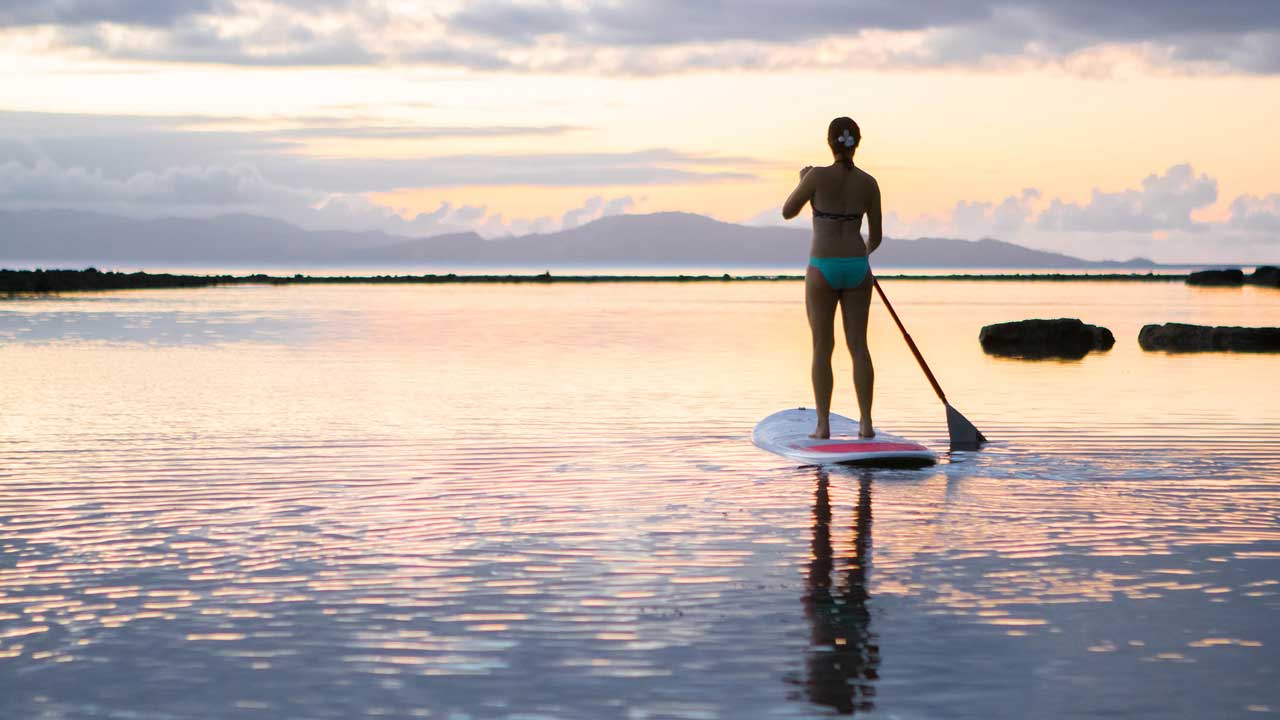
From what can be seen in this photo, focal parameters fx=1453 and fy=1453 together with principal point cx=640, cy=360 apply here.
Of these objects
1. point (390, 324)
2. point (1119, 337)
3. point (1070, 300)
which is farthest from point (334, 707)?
point (1070, 300)

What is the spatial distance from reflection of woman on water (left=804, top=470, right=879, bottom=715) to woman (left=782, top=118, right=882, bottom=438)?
12.6ft

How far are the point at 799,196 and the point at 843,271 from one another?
0.75 metres

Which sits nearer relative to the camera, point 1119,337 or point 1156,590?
point 1156,590

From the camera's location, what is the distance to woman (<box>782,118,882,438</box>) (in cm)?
1261

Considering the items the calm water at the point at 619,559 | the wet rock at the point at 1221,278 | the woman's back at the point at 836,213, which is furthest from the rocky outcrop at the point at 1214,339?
the wet rock at the point at 1221,278

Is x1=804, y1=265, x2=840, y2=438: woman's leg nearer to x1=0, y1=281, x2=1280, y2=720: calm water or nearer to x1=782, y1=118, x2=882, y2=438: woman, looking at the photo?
x1=782, y1=118, x2=882, y2=438: woman

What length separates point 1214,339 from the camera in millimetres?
28391

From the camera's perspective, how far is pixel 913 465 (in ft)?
38.7

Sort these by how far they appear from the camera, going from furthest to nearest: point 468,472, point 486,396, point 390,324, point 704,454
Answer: point 390,324
point 486,396
point 704,454
point 468,472

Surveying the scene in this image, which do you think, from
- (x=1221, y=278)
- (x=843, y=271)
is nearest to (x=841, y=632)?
(x=843, y=271)

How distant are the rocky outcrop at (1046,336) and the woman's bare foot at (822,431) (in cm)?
1743

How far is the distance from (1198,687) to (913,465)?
623 centimetres

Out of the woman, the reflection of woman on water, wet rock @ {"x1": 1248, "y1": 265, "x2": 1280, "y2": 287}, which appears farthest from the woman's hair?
wet rock @ {"x1": 1248, "y1": 265, "x2": 1280, "y2": 287}

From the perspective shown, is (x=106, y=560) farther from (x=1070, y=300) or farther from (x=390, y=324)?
(x=1070, y=300)
